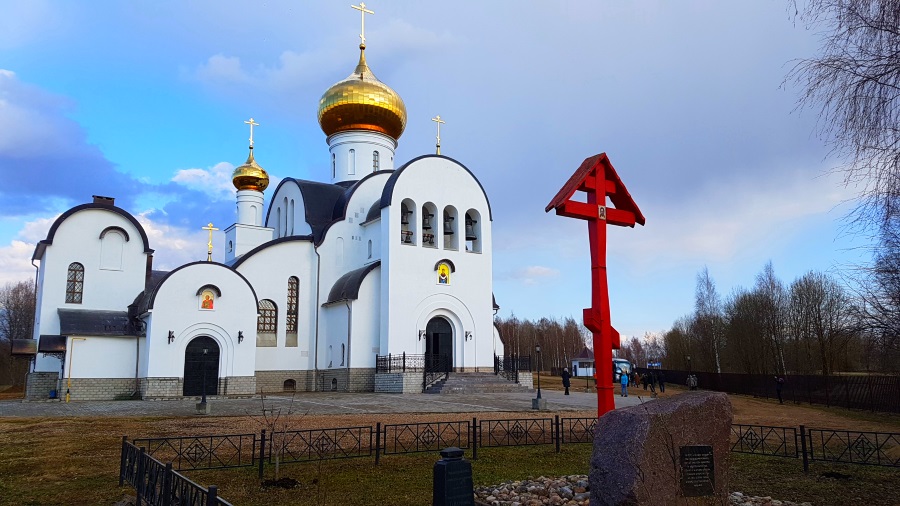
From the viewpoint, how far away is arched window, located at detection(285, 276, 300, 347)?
27.9 meters

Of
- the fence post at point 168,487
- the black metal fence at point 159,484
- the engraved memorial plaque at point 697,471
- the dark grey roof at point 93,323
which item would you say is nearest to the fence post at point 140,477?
the black metal fence at point 159,484

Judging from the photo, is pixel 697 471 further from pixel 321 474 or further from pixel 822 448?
pixel 822 448

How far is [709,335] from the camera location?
45.1m

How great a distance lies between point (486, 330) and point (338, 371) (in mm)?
6628

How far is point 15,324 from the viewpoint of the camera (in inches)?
2100

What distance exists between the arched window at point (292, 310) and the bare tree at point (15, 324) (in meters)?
30.1

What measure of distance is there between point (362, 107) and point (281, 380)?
44.5ft

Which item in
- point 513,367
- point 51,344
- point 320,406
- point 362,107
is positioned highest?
point 362,107

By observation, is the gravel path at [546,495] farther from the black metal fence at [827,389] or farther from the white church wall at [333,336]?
the white church wall at [333,336]

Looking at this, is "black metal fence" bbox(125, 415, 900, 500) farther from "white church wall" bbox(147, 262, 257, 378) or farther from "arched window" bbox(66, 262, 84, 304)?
"arched window" bbox(66, 262, 84, 304)

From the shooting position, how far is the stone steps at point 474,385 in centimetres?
2508

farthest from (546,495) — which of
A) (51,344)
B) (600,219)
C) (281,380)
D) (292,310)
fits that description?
(292,310)

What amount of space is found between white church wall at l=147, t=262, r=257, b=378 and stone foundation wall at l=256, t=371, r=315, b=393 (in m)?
2.86

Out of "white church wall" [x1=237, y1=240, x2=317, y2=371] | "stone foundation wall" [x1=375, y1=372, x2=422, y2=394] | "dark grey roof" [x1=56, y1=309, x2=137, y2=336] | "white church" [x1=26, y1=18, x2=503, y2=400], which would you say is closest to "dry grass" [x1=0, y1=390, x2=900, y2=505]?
"white church" [x1=26, y1=18, x2=503, y2=400]
